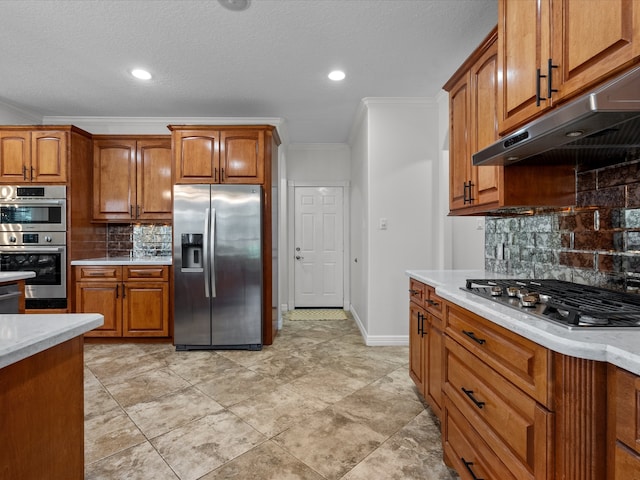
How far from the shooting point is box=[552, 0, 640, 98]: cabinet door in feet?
3.41

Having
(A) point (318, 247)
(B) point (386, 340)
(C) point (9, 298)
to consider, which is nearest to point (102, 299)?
(C) point (9, 298)

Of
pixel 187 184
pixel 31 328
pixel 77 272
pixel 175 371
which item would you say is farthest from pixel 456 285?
pixel 77 272

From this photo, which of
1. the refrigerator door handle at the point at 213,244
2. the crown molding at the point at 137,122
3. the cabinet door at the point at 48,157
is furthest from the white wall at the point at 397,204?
the cabinet door at the point at 48,157

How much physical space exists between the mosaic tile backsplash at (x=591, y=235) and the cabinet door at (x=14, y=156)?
4778 millimetres

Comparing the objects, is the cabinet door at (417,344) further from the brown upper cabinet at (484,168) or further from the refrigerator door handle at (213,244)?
the refrigerator door handle at (213,244)

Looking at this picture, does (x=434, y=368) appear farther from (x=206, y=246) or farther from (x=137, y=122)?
(x=137, y=122)

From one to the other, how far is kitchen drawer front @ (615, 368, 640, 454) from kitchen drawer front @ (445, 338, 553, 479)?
18cm

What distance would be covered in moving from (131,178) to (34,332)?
138 inches

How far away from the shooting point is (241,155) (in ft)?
12.1

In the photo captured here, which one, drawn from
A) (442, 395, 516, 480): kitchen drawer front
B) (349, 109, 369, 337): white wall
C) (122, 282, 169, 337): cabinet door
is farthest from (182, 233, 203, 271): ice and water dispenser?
(442, 395, 516, 480): kitchen drawer front

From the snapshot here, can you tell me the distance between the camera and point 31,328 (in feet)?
3.45

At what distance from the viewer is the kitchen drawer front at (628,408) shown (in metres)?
0.75

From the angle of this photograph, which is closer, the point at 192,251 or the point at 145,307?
the point at 192,251

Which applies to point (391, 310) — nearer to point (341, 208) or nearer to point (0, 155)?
point (341, 208)
